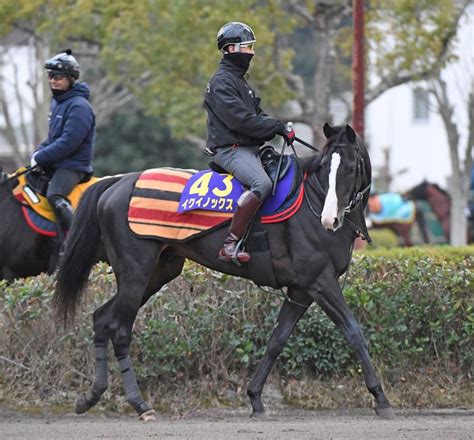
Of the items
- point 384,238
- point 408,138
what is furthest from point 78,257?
point 408,138

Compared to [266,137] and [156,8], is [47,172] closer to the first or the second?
[266,137]

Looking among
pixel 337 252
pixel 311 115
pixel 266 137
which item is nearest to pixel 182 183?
pixel 266 137

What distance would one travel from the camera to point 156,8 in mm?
20438

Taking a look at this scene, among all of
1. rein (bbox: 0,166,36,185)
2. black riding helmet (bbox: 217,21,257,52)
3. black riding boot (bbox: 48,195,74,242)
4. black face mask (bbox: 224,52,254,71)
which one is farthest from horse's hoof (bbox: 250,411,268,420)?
rein (bbox: 0,166,36,185)

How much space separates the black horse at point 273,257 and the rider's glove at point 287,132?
19cm

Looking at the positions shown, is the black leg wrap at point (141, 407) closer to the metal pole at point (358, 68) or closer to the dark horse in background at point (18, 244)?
the dark horse in background at point (18, 244)

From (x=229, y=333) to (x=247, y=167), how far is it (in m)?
1.72

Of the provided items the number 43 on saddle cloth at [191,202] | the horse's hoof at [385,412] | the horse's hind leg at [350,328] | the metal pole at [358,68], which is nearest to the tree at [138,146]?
the metal pole at [358,68]

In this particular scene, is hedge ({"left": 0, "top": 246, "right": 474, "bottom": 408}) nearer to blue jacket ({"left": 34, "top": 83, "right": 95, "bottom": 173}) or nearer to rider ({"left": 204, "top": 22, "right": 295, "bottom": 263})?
blue jacket ({"left": 34, "top": 83, "right": 95, "bottom": 173})

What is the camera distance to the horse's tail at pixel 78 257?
26.9ft

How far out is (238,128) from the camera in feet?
25.6

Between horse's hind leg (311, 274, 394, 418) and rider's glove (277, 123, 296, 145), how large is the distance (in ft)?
3.50

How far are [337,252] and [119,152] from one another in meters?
31.0

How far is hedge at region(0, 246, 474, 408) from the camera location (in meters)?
8.75
